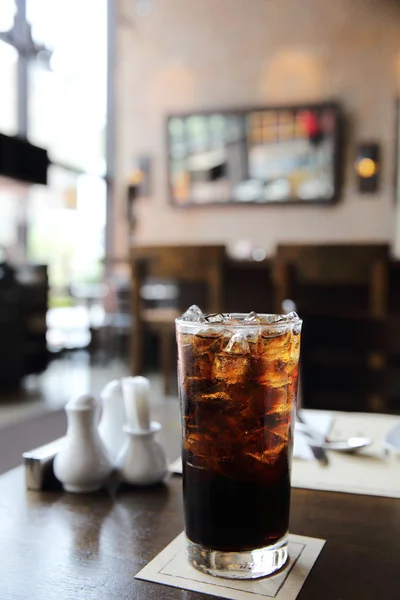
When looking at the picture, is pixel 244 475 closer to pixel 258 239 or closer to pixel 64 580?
pixel 64 580

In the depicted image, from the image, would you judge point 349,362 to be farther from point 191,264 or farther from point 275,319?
point 275,319

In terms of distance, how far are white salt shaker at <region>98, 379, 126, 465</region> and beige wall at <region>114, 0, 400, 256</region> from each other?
19.9 ft

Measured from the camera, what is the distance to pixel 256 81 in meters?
6.91

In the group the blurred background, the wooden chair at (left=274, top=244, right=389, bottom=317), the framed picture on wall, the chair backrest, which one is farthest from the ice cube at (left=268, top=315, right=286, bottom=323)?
the framed picture on wall

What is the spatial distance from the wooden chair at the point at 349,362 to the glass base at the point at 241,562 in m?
1.13

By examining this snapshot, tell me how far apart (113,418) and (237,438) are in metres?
0.33

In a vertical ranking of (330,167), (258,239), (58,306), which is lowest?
(58,306)

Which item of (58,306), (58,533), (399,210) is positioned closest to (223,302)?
(58,533)

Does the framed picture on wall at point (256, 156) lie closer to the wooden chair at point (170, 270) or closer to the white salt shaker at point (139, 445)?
the wooden chair at point (170, 270)

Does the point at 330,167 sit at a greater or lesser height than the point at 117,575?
greater

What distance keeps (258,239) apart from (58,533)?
21.0 ft

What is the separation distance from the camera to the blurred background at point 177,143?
255 inches

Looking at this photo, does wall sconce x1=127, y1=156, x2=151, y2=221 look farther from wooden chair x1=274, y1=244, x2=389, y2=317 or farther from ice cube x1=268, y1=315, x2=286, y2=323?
ice cube x1=268, y1=315, x2=286, y2=323

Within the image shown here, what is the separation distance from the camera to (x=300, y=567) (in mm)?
591
